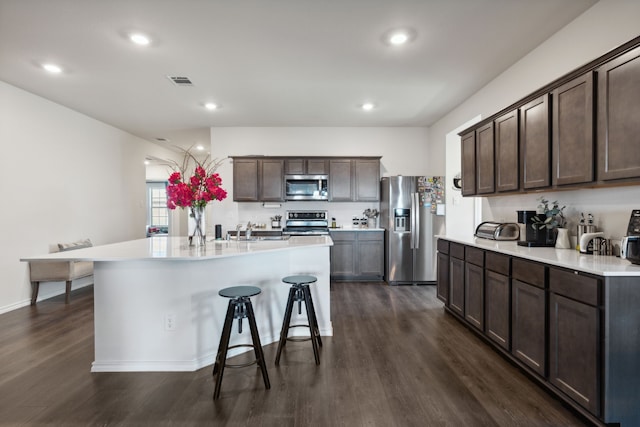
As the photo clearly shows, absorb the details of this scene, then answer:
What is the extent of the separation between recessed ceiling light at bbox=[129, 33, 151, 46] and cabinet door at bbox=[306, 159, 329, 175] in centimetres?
315

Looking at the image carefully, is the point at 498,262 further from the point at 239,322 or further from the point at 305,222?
the point at 305,222

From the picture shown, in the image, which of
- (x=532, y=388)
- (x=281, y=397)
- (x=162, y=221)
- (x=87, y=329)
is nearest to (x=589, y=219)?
(x=532, y=388)

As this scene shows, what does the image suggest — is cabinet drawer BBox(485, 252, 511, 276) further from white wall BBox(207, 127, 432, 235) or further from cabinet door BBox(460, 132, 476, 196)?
white wall BBox(207, 127, 432, 235)

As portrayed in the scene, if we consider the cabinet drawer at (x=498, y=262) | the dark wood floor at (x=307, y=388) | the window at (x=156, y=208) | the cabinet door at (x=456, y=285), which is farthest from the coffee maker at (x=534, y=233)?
the window at (x=156, y=208)

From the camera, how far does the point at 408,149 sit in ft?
19.8

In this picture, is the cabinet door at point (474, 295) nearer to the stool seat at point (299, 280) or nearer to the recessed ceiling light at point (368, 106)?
the stool seat at point (299, 280)

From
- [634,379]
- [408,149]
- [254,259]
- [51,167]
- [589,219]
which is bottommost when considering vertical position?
[634,379]

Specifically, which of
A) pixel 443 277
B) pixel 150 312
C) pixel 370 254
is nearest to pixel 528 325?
pixel 443 277

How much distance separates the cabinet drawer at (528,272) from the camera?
2154mm

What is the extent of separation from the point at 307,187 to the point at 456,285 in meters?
3.04

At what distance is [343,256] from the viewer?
Answer: 5496mm

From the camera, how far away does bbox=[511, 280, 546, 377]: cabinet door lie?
2148 millimetres

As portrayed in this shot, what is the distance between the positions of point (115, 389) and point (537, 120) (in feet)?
12.4

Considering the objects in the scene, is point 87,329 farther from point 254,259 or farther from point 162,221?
point 162,221
